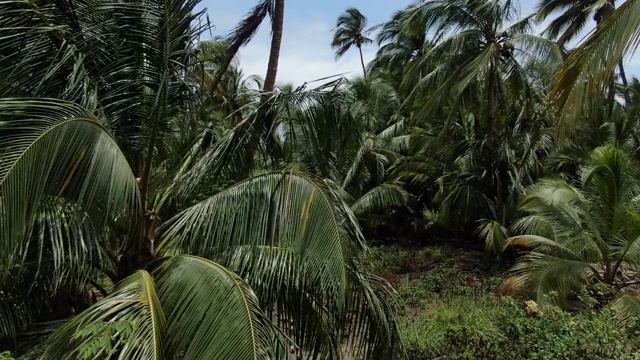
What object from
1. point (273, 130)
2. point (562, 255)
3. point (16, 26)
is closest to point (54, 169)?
point (16, 26)

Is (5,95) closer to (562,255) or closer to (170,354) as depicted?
(170,354)

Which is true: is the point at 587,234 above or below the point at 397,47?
below

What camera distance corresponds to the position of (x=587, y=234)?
920cm

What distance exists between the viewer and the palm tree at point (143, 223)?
3314 mm

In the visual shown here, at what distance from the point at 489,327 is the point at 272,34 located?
16.7 ft

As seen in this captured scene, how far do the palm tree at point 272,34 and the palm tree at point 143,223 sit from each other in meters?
1.72

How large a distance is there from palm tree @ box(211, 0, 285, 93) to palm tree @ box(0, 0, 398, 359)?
1.72 metres

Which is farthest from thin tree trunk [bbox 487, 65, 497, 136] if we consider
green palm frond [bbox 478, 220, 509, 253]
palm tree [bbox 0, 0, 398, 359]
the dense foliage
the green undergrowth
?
palm tree [bbox 0, 0, 398, 359]

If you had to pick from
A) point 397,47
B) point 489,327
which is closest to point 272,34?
point 489,327

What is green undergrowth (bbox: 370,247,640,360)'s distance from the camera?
19.8ft

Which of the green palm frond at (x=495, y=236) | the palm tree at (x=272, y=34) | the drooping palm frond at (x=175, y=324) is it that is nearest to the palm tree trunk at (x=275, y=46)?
the palm tree at (x=272, y=34)

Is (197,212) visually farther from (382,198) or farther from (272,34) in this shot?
(382,198)

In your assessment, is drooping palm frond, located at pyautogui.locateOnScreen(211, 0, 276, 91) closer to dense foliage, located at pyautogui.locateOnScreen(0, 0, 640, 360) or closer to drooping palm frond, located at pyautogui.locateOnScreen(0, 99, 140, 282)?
dense foliage, located at pyautogui.locateOnScreen(0, 0, 640, 360)

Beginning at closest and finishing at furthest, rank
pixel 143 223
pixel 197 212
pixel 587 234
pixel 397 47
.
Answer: pixel 197 212 → pixel 143 223 → pixel 587 234 → pixel 397 47
